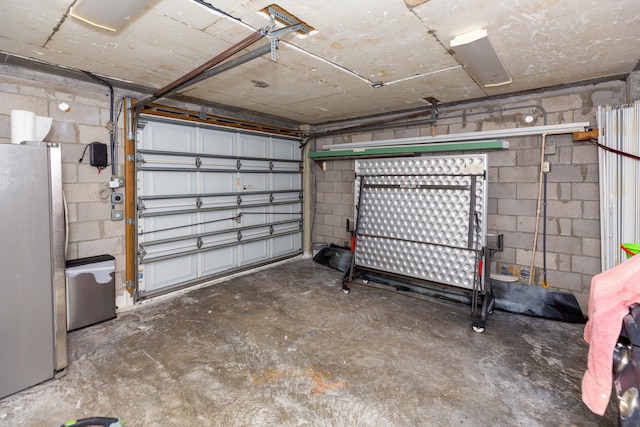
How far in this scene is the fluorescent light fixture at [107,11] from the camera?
74.5 inches

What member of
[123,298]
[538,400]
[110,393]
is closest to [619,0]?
[538,400]

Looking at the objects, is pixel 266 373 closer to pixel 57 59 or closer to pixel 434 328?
pixel 434 328

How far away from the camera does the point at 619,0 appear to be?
1.91 m

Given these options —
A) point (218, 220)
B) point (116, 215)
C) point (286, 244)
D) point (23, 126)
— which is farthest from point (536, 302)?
point (23, 126)

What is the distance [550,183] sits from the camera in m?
3.72

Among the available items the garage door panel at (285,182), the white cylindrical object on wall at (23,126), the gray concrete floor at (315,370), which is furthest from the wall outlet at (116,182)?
the garage door panel at (285,182)

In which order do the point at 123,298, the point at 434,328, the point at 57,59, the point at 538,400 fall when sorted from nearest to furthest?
the point at 538,400, the point at 57,59, the point at 434,328, the point at 123,298

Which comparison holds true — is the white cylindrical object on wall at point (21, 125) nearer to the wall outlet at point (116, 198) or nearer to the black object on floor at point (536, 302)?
the wall outlet at point (116, 198)

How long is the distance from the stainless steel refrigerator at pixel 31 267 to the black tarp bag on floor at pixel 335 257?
3.74 meters

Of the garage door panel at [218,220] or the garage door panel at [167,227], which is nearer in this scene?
the garage door panel at [167,227]

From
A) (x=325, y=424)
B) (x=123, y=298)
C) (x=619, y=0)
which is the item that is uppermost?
(x=619, y=0)

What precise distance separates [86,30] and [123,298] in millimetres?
2847

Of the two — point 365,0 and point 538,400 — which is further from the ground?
point 365,0

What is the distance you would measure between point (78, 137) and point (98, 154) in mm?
256
